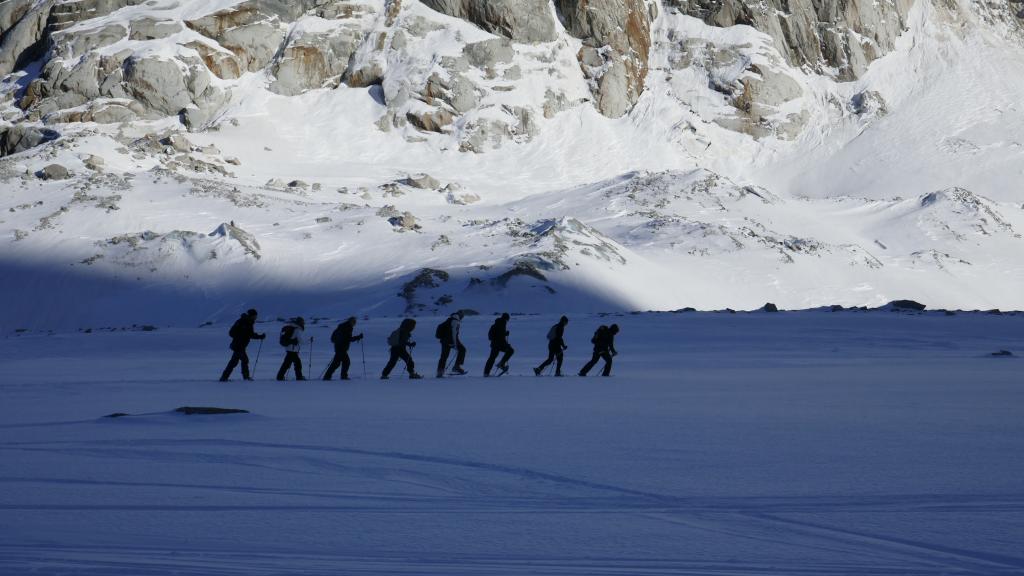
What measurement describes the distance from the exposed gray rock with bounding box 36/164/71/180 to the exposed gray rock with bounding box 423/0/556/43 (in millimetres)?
48911

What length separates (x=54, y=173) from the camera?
60.9 m

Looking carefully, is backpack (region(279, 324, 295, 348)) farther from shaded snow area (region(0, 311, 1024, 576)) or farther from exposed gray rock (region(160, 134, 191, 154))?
exposed gray rock (region(160, 134, 191, 154))

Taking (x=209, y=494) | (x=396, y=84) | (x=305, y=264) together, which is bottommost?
(x=209, y=494)

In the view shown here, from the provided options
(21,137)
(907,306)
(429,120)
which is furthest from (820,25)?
(21,137)

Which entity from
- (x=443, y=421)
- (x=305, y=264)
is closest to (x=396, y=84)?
(x=305, y=264)

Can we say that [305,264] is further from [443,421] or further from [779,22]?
[779,22]

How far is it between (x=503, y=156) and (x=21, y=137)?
40117 millimetres

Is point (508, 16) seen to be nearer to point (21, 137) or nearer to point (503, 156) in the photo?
point (503, 156)

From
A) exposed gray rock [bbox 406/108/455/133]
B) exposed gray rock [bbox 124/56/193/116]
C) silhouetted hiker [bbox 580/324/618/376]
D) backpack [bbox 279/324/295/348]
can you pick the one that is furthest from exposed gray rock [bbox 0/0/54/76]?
silhouetted hiker [bbox 580/324/618/376]

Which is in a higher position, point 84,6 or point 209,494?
point 84,6

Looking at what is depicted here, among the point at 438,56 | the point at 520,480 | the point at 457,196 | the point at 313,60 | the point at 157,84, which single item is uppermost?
the point at 438,56

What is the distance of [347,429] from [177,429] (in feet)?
4.84

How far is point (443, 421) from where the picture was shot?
9.87 meters

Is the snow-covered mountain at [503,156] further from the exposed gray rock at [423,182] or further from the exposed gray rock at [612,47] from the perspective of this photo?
the exposed gray rock at [423,182]
